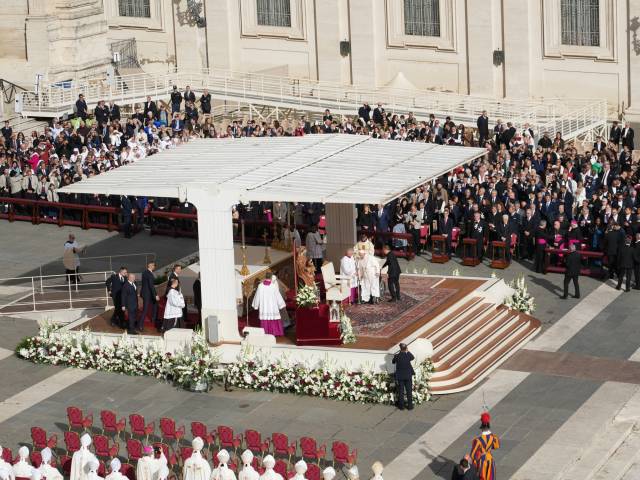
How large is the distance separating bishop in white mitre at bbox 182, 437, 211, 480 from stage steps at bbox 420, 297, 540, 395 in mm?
6659

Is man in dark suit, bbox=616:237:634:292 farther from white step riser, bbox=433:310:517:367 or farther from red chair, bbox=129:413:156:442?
red chair, bbox=129:413:156:442

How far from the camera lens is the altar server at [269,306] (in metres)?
35.0

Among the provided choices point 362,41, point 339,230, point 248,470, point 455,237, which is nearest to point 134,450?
point 248,470

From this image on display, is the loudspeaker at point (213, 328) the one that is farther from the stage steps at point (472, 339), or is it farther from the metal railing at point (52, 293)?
the metal railing at point (52, 293)

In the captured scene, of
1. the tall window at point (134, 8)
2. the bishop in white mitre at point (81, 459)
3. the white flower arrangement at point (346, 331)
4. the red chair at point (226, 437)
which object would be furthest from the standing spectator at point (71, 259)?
the tall window at point (134, 8)

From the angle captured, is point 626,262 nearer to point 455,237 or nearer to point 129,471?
point 455,237

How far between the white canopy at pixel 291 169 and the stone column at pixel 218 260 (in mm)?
328

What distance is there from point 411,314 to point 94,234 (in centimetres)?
1351

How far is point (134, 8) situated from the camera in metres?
66.4

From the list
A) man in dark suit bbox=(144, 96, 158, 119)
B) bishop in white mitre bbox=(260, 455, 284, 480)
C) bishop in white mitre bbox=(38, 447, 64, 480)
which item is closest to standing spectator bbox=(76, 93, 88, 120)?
man in dark suit bbox=(144, 96, 158, 119)

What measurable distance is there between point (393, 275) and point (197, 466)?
10.2 m

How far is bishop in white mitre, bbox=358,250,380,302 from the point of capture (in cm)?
3669

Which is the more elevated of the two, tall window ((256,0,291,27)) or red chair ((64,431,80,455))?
tall window ((256,0,291,27))

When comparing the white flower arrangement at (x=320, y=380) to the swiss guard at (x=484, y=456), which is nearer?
the swiss guard at (x=484, y=456)
